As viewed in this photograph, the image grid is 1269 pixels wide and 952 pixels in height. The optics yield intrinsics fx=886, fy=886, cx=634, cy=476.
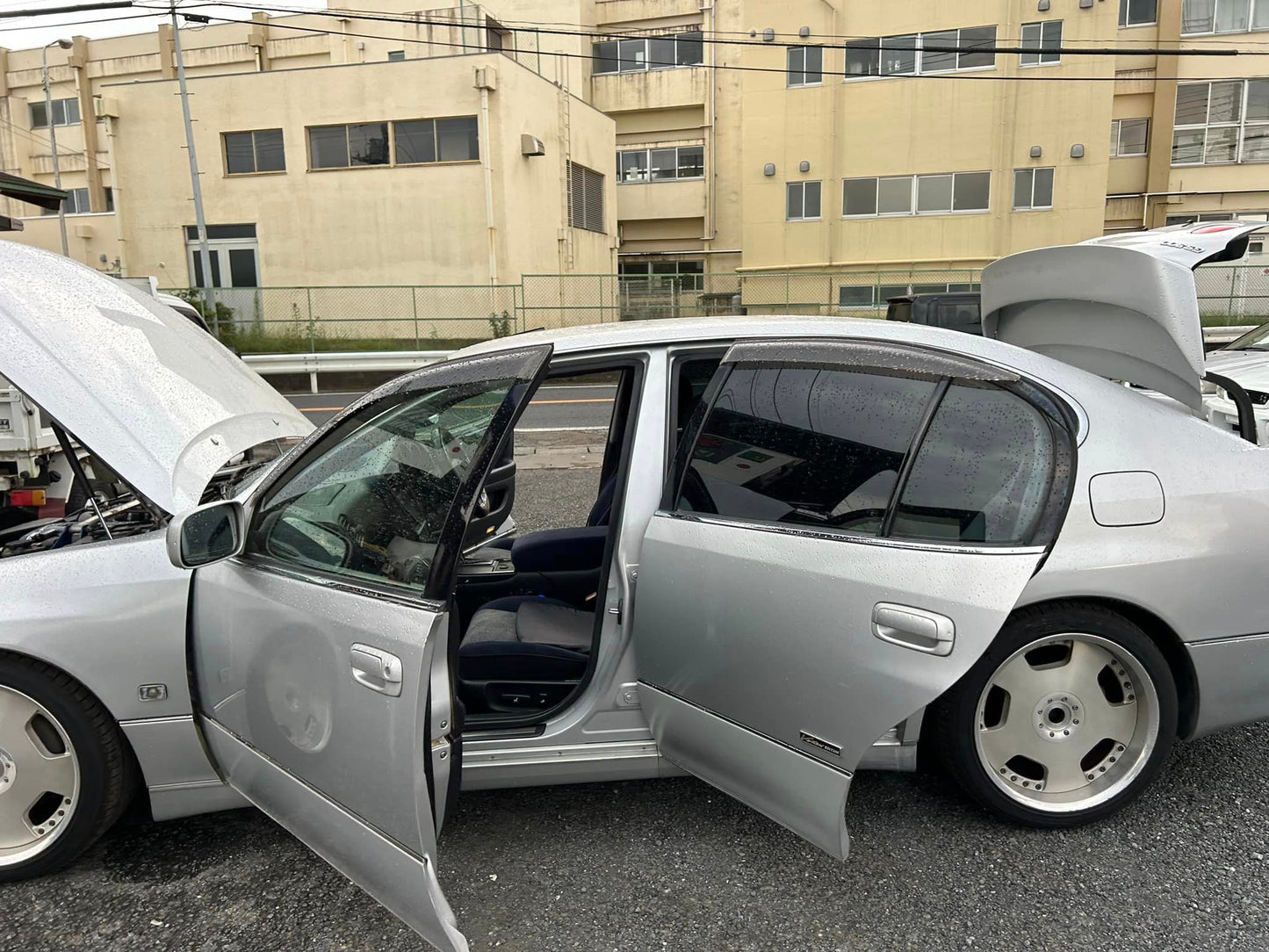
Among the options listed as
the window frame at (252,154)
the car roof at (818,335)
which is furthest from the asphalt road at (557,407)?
the window frame at (252,154)

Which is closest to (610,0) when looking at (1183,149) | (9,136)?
(1183,149)

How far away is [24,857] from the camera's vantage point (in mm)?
2527

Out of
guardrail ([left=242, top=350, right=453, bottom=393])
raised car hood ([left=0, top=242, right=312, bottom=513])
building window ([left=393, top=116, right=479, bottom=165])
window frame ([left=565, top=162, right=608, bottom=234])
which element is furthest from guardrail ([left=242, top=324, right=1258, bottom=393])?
raised car hood ([left=0, top=242, right=312, bottom=513])

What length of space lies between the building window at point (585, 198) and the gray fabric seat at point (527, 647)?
25.8m

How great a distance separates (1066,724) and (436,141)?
24.2 m

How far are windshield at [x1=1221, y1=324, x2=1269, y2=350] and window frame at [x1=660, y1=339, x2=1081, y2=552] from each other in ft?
18.9

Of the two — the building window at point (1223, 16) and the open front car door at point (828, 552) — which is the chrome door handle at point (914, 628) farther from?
the building window at point (1223, 16)

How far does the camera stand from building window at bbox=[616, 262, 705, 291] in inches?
899

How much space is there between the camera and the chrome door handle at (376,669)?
6.63 ft

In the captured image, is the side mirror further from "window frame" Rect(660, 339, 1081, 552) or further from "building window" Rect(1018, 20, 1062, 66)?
"building window" Rect(1018, 20, 1062, 66)

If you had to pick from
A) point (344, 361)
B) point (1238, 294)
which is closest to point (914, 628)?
point (344, 361)

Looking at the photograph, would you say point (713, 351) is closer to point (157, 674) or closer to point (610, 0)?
point (157, 674)

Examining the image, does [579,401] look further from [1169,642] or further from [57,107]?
[57,107]

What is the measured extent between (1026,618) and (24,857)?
293 centimetres
